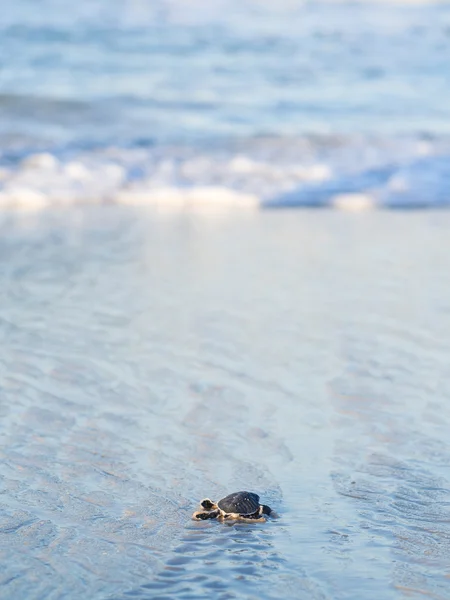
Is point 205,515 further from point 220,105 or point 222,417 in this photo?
point 220,105

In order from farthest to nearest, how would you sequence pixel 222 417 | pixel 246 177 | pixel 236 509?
pixel 246 177 → pixel 222 417 → pixel 236 509

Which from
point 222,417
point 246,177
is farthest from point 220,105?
point 222,417

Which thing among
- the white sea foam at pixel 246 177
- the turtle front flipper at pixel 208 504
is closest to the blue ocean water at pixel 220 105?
the white sea foam at pixel 246 177

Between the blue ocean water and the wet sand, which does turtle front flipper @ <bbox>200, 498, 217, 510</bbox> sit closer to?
the wet sand

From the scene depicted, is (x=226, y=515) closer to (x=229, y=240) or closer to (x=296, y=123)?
(x=229, y=240)

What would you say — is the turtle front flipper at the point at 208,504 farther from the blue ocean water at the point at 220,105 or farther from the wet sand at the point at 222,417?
the blue ocean water at the point at 220,105

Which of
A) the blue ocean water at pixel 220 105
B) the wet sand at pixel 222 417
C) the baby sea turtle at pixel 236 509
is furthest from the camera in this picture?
the blue ocean water at pixel 220 105
